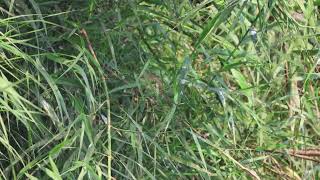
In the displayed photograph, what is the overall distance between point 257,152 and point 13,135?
0.58 metres

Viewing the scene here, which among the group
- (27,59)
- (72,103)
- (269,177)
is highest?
(27,59)

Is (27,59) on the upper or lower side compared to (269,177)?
upper

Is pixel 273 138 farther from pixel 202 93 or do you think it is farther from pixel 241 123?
pixel 202 93

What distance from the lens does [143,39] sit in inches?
58.4

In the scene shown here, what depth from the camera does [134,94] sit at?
147cm

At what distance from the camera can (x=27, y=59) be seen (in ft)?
4.04

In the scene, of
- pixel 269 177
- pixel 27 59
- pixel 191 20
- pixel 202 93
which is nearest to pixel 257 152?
pixel 269 177

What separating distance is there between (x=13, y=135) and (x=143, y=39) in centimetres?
35

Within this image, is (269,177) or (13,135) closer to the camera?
(13,135)

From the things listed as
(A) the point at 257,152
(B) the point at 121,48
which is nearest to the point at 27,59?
(B) the point at 121,48

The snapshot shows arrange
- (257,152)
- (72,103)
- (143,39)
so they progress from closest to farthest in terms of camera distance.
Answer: (72,103)
(143,39)
(257,152)

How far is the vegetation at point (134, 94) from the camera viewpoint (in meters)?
1.27

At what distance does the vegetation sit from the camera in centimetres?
127

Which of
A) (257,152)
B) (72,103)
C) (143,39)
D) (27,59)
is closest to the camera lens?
(27,59)
